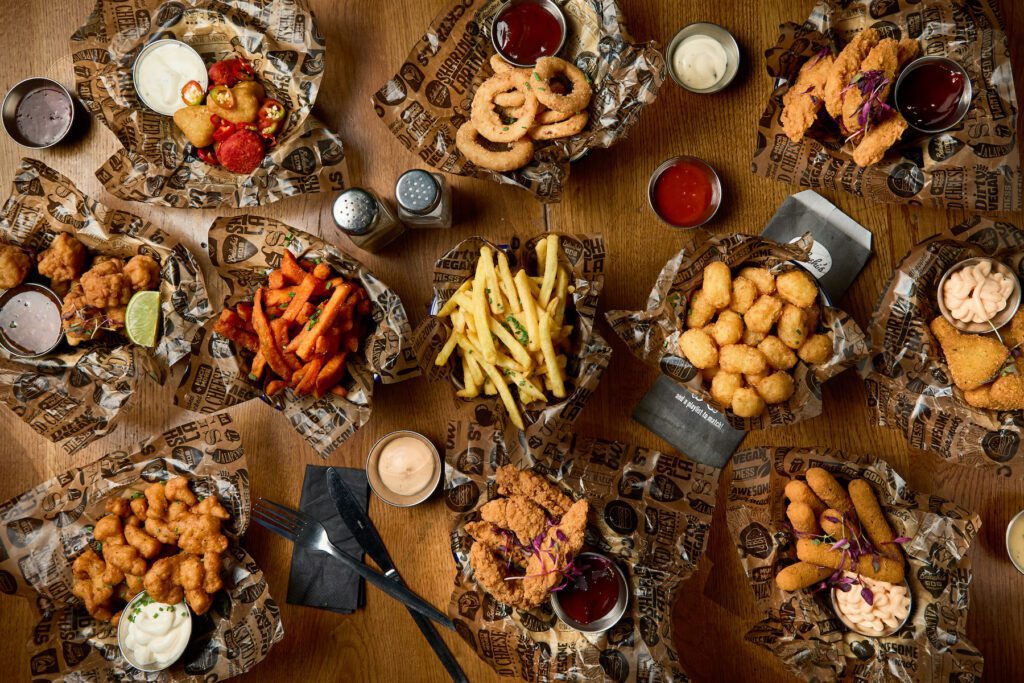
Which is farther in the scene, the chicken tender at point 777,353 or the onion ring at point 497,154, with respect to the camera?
the onion ring at point 497,154

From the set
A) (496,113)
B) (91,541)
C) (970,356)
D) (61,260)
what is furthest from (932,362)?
(61,260)

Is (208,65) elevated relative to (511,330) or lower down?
elevated

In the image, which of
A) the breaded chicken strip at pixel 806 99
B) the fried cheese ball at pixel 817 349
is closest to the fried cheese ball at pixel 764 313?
the fried cheese ball at pixel 817 349

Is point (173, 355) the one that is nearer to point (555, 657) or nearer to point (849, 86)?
point (555, 657)

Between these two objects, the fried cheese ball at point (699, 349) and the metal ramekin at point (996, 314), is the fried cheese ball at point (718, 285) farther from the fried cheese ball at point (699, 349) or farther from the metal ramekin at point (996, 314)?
the metal ramekin at point (996, 314)

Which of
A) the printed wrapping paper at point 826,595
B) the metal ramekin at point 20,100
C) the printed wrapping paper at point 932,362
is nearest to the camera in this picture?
the printed wrapping paper at point 826,595

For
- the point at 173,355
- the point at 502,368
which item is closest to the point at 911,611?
the point at 502,368

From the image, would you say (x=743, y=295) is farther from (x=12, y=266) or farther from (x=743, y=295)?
(x=12, y=266)
